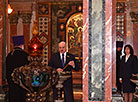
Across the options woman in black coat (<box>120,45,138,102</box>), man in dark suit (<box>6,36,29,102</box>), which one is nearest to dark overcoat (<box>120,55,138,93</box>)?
woman in black coat (<box>120,45,138,102</box>)

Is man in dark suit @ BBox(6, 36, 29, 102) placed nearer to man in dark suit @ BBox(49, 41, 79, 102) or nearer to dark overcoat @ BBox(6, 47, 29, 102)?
dark overcoat @ BBox(6, 47, 29, 102)

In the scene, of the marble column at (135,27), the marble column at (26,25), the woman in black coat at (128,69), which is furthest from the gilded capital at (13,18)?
the woman in black coat at (128,69)

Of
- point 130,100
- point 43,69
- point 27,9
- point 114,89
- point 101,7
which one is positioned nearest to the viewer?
point 43,69

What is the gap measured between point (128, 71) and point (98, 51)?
2.33 m

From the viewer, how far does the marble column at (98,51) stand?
13.5ft

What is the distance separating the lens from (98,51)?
13.6 ft

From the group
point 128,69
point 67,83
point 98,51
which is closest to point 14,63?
point 67,83

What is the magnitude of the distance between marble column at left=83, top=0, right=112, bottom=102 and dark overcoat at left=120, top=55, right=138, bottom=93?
223cm

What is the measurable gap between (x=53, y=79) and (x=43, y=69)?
0.94ft

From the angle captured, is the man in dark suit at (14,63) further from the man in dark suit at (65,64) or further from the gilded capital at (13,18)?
the gilded capital at (13,18)

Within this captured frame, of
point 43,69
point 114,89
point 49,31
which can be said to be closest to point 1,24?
point 43,69

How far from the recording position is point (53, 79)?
3.89 m

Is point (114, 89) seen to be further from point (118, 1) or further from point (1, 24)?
point (118, 1)

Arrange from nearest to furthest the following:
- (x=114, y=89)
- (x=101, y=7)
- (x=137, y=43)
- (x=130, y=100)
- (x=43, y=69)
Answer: (x=43, y=69) < (x=101, y=7) < (x=114, y=89) < (x=130, y=100) < (x=137, y=43)
